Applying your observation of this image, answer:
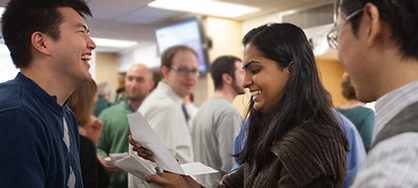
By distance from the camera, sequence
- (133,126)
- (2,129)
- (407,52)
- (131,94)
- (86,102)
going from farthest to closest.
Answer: (131,94) → (86,102) → (133,126) → (2,129) → (407,52)

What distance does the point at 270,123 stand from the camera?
4.07ft

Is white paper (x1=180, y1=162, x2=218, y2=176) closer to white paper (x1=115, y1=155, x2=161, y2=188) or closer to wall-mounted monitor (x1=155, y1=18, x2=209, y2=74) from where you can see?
white paper (x1=115, y1=155, x2=161, y2=188)

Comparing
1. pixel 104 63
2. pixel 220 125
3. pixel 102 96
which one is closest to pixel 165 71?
pixel 220 125

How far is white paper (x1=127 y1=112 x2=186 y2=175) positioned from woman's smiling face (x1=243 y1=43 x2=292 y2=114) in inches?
13.4

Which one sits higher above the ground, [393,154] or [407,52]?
[407,52]

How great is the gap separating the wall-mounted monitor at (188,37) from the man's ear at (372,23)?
12.3 feet

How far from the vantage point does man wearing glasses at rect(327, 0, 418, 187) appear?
61 cm

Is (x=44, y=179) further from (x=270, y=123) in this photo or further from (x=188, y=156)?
(x=188, y=156)

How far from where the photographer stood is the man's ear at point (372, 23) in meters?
0.71

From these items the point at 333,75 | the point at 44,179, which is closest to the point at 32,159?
the point at 44,179

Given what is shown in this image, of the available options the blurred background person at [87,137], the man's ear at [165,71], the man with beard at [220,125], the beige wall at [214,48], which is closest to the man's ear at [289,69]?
the blurred background person at [87,137]

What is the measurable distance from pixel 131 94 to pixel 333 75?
6.19 feet

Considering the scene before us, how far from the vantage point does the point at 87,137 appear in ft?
5.90

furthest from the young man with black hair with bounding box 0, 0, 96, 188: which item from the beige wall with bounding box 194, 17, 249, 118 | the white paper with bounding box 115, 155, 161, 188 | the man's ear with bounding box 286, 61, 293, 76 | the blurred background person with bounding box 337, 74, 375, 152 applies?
the beige wall with bounding box 194, 17, 249, 118
